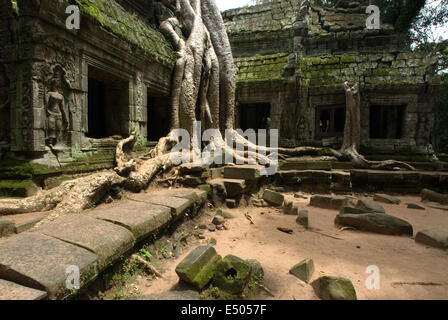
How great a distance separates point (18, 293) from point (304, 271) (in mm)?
2065

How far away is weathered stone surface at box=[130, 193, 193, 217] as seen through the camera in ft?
9.23

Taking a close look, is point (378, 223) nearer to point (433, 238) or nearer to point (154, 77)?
point (433, 238)

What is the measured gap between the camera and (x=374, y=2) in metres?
13.0

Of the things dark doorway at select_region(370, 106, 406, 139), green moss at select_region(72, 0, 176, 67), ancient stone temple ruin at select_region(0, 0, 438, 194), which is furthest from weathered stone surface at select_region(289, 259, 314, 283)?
dark doorway at select_region(370, 106, 406, 139)

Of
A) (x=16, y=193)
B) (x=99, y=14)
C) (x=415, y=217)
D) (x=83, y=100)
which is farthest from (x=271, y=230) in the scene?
(x=99, y=14)

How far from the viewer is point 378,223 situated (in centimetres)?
332

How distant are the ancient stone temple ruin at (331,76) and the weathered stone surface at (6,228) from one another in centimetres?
832

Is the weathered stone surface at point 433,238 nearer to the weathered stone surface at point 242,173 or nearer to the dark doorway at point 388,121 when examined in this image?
the weathered stone surface at point 242,173

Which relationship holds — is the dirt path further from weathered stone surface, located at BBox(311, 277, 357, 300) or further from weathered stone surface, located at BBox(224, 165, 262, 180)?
weathered stone surface, located at BBox(224, 165, 262, 180)

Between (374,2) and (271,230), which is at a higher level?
(374,2)

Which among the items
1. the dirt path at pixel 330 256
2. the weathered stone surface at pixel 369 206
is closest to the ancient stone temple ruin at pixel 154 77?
the dirt path at pixel 330 256

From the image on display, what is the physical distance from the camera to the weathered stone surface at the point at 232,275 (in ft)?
6.02
